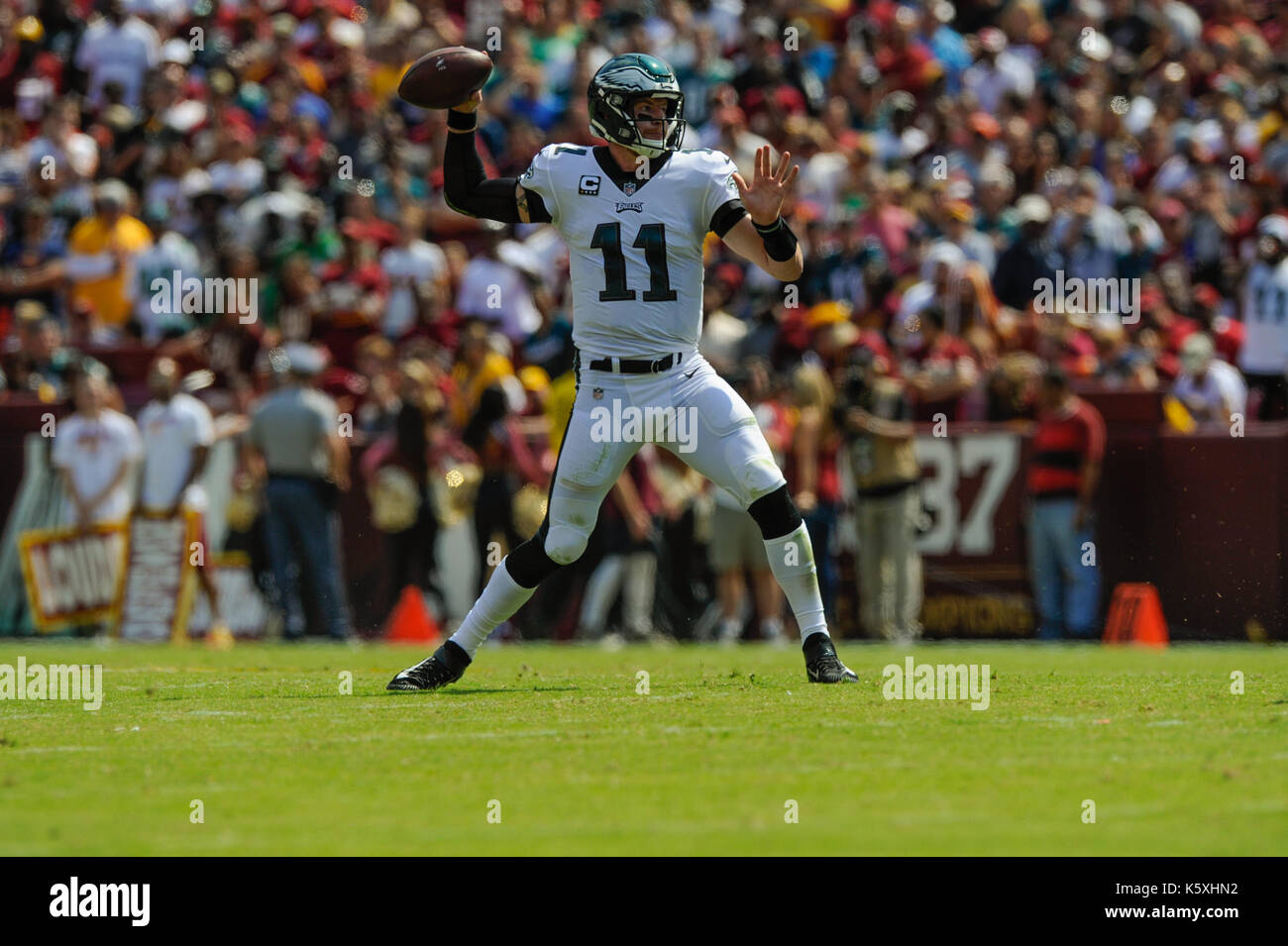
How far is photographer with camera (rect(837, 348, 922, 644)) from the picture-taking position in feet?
49.9

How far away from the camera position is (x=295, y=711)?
8.77 m

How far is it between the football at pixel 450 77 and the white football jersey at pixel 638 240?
60 centimetres

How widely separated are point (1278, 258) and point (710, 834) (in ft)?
36.2

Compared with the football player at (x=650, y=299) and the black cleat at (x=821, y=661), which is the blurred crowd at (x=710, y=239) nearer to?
the black cleat at (x=821, y=661)

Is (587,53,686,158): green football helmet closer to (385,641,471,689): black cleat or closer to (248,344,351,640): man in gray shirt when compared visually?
(385,641,471,689): black cleat

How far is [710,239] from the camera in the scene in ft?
56.7

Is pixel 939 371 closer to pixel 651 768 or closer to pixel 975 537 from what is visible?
pixel 975 537

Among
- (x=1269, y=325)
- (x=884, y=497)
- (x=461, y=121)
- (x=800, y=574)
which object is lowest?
(x=800, y=574)

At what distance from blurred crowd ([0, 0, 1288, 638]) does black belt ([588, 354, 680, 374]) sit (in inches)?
256

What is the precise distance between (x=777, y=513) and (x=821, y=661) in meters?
0.69

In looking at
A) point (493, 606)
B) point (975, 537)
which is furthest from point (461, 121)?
point (975, 537)

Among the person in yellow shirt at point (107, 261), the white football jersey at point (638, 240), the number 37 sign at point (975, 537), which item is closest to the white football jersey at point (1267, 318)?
the number 37 sign at point (975, 537)

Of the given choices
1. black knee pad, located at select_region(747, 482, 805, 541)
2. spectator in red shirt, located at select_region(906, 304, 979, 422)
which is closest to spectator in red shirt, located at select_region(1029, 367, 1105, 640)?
spectator in red shirt, located at select_region(906, 304, 979, 422)

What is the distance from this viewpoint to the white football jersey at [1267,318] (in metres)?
15.6
